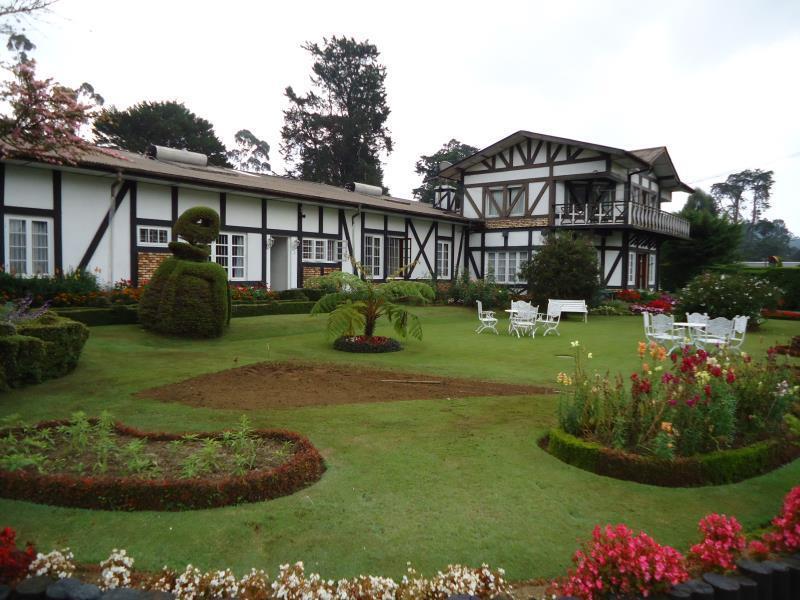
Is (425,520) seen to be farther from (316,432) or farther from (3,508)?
(3,508)

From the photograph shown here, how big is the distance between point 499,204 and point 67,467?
23920 millimetres

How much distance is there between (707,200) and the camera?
44094 mm

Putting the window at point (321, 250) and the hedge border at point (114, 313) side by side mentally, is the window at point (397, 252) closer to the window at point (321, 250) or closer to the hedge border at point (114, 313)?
the window at point (321, 250)

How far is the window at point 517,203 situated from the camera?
83.4 feet

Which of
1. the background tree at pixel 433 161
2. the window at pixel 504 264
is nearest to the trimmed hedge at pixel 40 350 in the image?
the window at pixel 504 264

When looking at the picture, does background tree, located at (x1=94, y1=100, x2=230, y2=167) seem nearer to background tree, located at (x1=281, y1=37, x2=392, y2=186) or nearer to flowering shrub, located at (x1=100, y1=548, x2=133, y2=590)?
background tree, located at (x1=281, y1=37, x2=392, y2=186)

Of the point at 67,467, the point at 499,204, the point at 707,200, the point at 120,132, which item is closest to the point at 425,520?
the point at 67,467

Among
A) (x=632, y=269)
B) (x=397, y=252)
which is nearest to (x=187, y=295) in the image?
(x=397, y=252)

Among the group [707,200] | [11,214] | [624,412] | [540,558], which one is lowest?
[540,558]

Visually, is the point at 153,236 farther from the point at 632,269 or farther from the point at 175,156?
the point at 632,269

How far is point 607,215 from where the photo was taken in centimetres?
2328

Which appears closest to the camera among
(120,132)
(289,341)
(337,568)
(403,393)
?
(337,568)

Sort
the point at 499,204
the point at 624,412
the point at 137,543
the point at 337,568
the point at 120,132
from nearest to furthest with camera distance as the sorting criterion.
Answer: the point at 337,568 → the point at 137,543 → the point at 624,412 → the point at 499,204 → the point at 120,132

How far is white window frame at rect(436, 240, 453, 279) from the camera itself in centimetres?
2533
